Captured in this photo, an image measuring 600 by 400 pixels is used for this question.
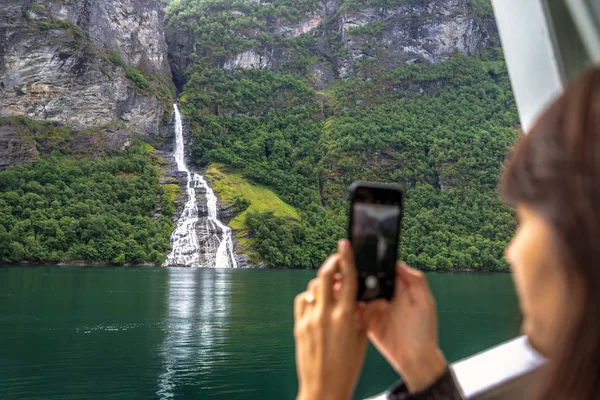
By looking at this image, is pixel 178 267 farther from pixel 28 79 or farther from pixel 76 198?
pixel 28 79

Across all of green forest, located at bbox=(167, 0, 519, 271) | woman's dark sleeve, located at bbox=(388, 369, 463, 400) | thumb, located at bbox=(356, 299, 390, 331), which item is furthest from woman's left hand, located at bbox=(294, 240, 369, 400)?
green forest, located at bbox=(167, 0, 519, 271)

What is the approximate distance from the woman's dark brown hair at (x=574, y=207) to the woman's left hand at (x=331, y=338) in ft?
0.90

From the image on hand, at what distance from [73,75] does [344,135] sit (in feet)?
134

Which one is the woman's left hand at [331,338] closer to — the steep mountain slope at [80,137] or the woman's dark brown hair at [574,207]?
the woman's dark brown hair at [574,207]

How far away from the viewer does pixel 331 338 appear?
71 centimetres

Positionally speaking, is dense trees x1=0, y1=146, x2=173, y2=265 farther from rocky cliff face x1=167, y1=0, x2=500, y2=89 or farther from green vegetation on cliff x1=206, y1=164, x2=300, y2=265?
rocky cliff face x1=167, y1=0, x2=500, y2=89

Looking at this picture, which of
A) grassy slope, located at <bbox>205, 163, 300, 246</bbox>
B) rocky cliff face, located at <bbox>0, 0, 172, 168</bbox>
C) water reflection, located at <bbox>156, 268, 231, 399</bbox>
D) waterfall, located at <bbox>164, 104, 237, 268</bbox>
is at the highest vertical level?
rocky cliff face, located at <bbox>0, 0, 172, 168</bbox>

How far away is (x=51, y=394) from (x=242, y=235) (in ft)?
154

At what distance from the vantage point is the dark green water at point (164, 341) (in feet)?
40.2

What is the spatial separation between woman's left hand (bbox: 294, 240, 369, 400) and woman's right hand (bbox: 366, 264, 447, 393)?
103mm

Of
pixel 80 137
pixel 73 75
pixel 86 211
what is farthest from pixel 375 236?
pixel 73 75

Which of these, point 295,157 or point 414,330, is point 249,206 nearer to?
point 295,157

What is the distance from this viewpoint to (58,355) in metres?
14.5

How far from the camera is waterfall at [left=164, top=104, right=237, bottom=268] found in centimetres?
5547
